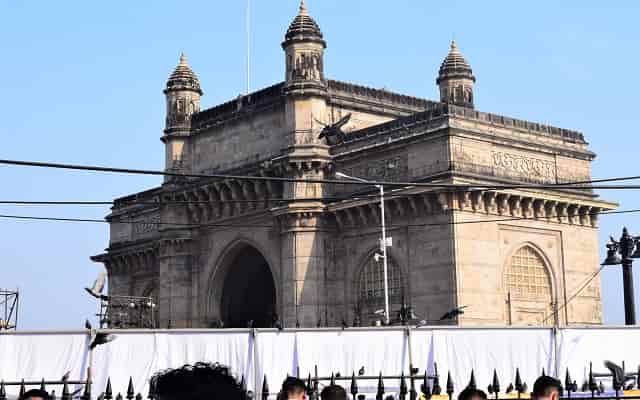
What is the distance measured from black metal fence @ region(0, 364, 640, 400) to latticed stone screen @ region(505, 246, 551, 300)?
78.5 ft

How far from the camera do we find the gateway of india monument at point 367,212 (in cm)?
3941

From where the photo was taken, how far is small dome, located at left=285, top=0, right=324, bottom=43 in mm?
44625

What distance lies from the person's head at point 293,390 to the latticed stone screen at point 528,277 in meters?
33.6

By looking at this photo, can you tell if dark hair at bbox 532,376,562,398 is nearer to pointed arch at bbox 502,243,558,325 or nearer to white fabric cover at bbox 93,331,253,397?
white fabric cover at bbox 93,331,253,397

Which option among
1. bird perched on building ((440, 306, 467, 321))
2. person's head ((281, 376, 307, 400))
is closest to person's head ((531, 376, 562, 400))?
person's head ((281, 376, 307, 400))

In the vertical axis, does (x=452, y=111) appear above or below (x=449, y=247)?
above

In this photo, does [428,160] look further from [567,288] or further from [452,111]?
[567,288]

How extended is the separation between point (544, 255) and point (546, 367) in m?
27.5

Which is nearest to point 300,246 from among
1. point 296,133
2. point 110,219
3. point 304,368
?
point 296,133

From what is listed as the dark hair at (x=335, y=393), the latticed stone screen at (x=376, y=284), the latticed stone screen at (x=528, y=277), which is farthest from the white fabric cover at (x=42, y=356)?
the latticed stone screen at (x=528, y=277)

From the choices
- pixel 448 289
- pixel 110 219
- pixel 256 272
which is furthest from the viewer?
pixel 110 219

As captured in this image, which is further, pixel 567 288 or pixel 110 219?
pixel 110 219

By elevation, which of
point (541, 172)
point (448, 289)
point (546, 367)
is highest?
point (541, 172)

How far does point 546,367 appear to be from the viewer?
50.9ft
